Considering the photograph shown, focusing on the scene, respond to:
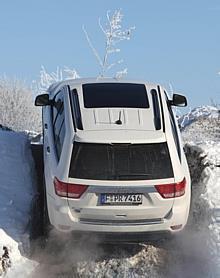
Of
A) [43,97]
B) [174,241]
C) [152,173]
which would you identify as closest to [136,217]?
[152,173]

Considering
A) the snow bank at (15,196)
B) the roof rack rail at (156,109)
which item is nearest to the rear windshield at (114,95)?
the roof rack rail at (156,109)

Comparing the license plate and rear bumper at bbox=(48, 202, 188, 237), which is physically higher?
the license plate

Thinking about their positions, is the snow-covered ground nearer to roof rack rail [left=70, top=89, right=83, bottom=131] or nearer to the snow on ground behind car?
the snow on ground behind car

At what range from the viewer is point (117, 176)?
7527mm

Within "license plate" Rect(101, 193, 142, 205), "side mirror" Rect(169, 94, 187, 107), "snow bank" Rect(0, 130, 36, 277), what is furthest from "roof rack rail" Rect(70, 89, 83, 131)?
"snow bank" Rect(0, 130, 36, 277)

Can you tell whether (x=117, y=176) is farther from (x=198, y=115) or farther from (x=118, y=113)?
(x=198, y=115)

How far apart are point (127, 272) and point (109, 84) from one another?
2.67 meters

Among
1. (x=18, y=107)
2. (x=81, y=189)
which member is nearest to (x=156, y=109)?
(x=81, y=189)

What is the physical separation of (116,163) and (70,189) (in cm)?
65

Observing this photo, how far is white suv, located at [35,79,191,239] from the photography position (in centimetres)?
749

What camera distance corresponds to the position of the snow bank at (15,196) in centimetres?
795

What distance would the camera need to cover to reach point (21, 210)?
9.13 meters

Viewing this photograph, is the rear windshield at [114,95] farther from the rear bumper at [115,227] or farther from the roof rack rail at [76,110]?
the rear bumper at [115,227]

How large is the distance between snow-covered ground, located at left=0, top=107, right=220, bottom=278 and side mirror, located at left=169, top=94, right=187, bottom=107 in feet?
4.39
